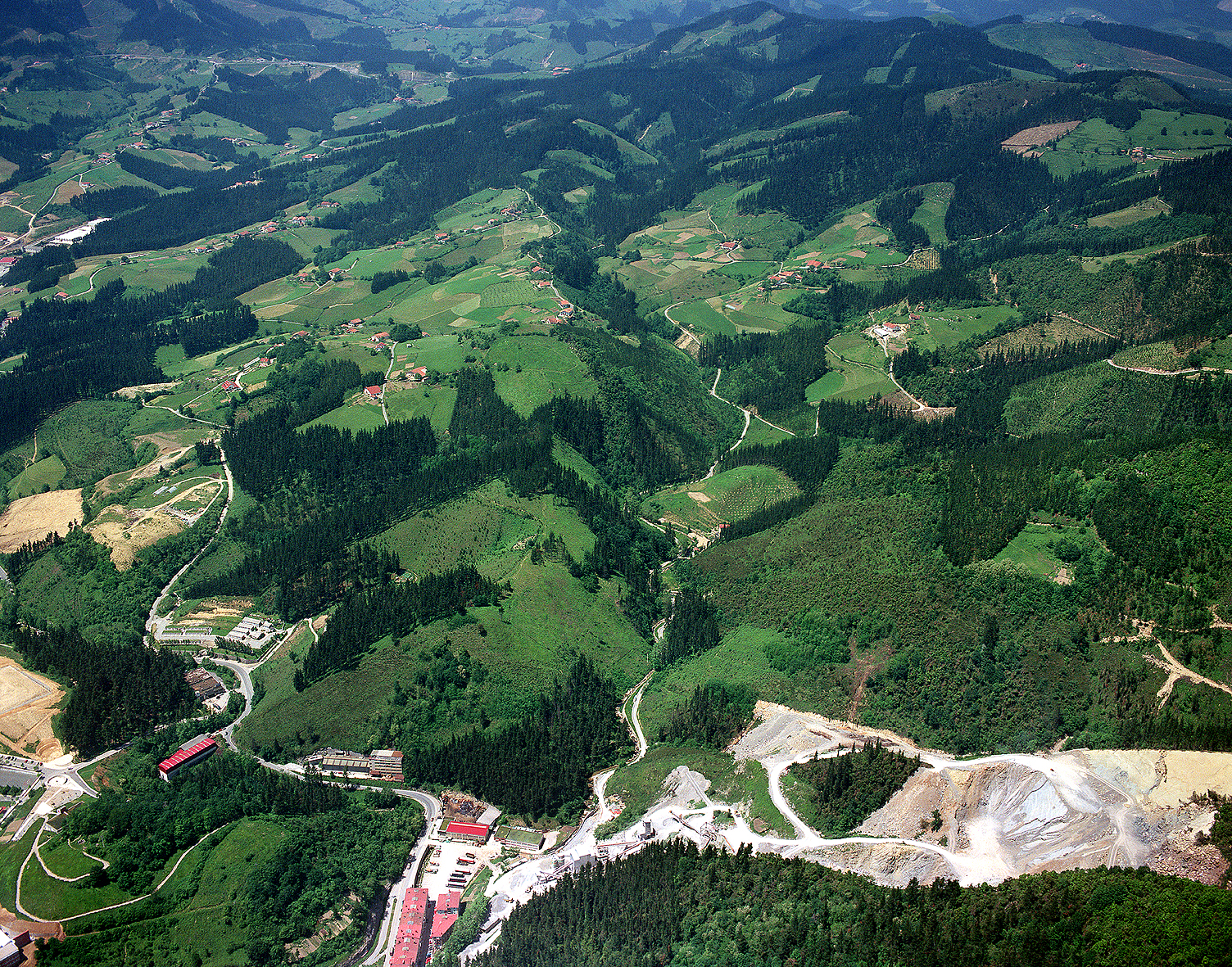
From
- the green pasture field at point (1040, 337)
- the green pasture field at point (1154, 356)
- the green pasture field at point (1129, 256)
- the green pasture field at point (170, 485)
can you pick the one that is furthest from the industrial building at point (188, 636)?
the green pasture field at point (1129, 256)

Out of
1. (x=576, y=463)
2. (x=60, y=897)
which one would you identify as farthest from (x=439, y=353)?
(x=60, y=897)

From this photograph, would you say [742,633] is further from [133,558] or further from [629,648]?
[133,558]

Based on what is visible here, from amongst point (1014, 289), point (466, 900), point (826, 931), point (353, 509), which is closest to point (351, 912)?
point (466, 900)

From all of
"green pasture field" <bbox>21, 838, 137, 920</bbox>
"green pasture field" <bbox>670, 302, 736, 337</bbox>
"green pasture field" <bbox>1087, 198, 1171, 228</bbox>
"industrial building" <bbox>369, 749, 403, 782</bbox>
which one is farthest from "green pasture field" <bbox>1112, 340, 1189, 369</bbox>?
"green pasture field" <bbox>21, 838, 137, 920</bbox>

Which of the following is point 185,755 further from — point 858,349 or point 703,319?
point 703,319

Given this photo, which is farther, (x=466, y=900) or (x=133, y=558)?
(x=133, y=558)

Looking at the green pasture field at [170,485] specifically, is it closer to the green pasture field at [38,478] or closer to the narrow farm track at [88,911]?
the green pasture field at [38,478]
